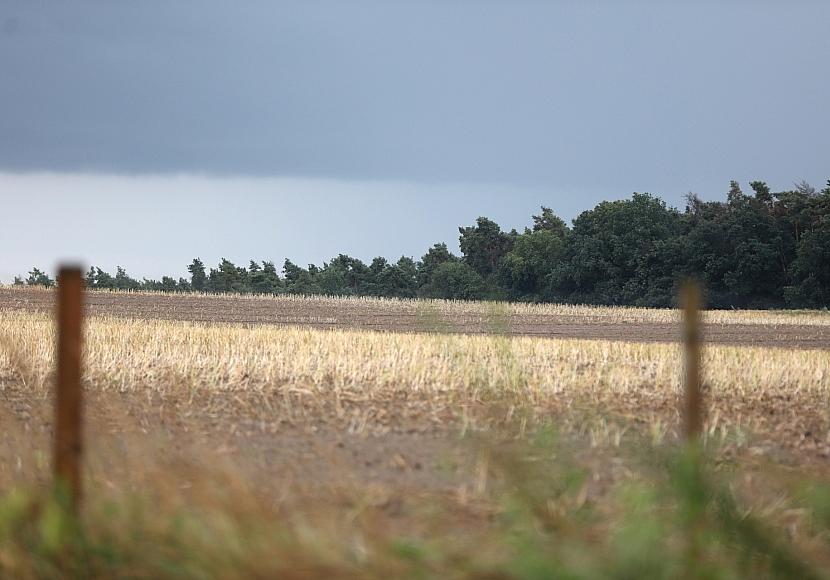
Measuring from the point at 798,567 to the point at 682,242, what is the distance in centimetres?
7503

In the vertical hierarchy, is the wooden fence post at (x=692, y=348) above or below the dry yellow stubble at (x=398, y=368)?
above

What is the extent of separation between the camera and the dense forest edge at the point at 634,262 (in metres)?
72.9

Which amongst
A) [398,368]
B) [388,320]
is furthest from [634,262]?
[398,368]

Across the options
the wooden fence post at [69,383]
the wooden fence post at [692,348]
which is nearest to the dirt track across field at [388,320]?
the wooden fence post at [69,383]

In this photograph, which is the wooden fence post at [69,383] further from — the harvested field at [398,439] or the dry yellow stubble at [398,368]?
the dry yellow stubble at [398,368]

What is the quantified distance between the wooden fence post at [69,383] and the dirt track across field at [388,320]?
25.7 meters

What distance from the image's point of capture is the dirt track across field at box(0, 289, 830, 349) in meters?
37.4

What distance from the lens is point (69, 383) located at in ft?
20.1

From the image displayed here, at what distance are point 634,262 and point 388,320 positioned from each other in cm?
3944

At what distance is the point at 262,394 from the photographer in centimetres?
1380

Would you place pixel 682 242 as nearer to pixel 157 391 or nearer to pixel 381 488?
pixel 157 391

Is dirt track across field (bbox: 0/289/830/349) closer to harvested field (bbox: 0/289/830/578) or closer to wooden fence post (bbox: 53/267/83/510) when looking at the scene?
harvested field (bbox: 0/289/830/578)

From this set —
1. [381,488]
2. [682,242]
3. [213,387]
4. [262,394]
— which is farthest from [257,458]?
[682,242]

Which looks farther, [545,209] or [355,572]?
[545,209]
